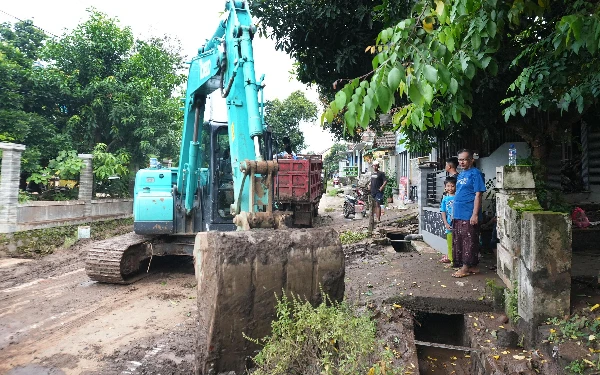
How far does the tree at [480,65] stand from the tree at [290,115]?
20328mm

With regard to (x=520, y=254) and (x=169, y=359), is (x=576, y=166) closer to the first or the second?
(x=520, y=254)

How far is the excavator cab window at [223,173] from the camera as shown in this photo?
23.3ft

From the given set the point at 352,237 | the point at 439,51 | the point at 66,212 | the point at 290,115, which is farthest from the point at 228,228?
the point at 290,115

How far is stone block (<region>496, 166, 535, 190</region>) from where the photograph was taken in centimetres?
416

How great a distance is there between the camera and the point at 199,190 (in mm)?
7211

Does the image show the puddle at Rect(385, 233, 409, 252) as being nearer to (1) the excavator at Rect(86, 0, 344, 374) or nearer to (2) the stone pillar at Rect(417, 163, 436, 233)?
(2) the stone pillar at Rect(417, 163, 436, 233)

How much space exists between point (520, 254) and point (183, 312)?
163 inches

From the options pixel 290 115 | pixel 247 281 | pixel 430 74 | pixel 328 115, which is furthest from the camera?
pixel 290 115

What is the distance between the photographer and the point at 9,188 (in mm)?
9953

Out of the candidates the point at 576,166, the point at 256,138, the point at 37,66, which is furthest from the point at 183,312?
the point at 37,66

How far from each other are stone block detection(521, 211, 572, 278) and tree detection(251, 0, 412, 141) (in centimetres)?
316

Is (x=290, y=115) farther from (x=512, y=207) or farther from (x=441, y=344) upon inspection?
(x=441, y=344)

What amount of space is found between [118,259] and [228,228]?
183 cm

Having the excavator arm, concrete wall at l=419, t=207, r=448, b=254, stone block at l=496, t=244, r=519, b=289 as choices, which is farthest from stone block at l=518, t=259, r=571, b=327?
concrete wall at l=419, t=207, r=448, b=254
